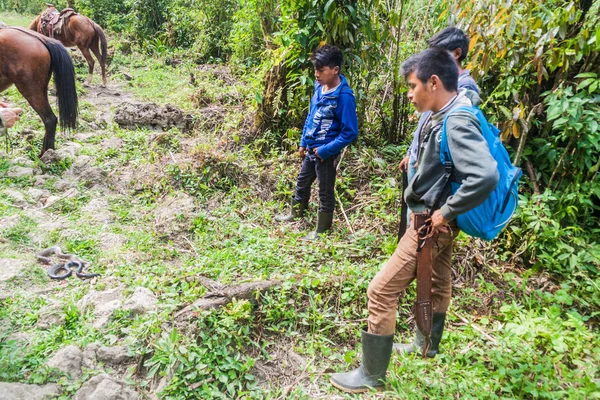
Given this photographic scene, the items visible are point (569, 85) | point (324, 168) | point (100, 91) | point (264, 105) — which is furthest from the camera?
point (100, 91)

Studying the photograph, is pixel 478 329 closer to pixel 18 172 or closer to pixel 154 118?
pixel 18 172

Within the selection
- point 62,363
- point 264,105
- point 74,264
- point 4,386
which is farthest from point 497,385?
point 264,105

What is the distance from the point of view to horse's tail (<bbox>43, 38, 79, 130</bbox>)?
17.8ft

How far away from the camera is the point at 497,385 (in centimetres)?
237

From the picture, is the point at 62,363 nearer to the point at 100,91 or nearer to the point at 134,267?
the point at 134,267

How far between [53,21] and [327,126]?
8779 mm

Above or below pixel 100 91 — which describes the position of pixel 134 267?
below

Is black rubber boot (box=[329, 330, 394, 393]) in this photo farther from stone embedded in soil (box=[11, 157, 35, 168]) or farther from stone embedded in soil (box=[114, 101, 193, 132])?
stone embedded in soil (box=[114, 101, 193, 132])

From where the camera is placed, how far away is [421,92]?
2.04 meters

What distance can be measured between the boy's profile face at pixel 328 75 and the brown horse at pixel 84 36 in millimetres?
7327

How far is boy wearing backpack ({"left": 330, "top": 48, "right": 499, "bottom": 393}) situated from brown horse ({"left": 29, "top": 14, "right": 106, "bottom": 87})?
8.89m

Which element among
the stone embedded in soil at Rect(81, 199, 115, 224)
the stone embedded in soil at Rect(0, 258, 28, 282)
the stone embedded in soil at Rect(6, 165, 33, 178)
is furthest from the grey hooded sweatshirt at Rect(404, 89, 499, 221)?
the stone embedded in soil at Rect(6, 165, 33, 178)

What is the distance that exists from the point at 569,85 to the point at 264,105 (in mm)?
3468

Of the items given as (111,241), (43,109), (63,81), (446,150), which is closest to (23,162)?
(43,109)
